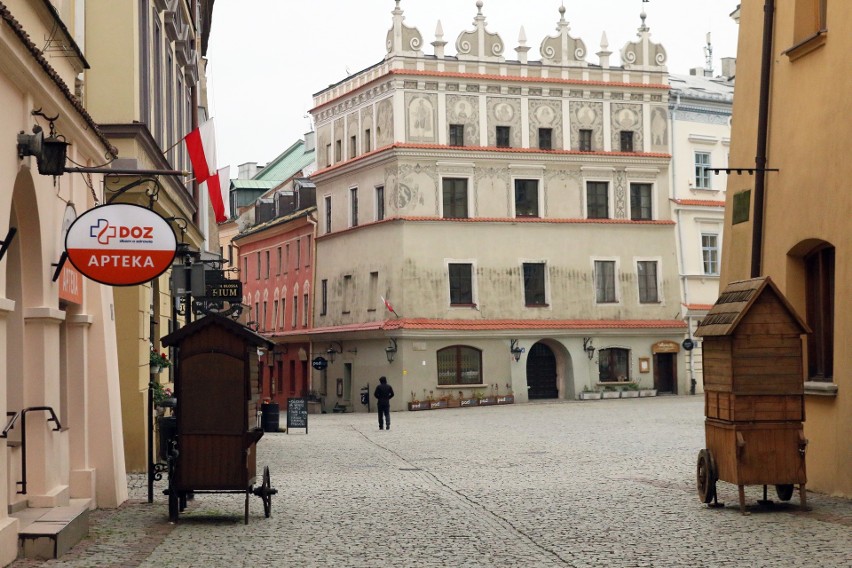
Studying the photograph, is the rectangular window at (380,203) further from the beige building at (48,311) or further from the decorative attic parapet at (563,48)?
the beige building at (48,311)

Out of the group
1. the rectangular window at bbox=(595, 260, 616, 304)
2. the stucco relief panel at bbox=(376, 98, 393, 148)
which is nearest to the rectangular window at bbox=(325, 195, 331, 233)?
the stucco relief panel at bbox=(376, 98, 393, 148)

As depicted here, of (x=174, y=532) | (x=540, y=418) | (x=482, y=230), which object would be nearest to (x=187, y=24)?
(x=540, y=418)

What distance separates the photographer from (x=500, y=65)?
58.6 m

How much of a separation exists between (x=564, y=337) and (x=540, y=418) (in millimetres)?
15294

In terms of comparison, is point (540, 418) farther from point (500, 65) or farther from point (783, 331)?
point (783, 331)

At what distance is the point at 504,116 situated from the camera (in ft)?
193

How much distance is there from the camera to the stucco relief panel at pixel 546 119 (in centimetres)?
5916

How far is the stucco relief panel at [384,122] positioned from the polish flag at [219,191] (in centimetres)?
2961

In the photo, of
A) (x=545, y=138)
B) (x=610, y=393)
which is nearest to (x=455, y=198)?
(x=545, y=138)

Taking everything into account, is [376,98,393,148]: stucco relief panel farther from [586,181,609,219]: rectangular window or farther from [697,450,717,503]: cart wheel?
[697,450,717,503]: cart wheel

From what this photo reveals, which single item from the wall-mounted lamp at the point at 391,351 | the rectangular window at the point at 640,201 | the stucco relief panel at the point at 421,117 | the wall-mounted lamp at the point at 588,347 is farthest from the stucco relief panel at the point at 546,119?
the wall-mounted lamp at the point at 391,351

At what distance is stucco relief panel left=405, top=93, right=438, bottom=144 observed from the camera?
5675cm

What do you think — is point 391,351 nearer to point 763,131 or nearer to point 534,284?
point 534,284

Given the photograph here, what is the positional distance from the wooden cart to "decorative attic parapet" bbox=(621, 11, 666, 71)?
48.4 metres
